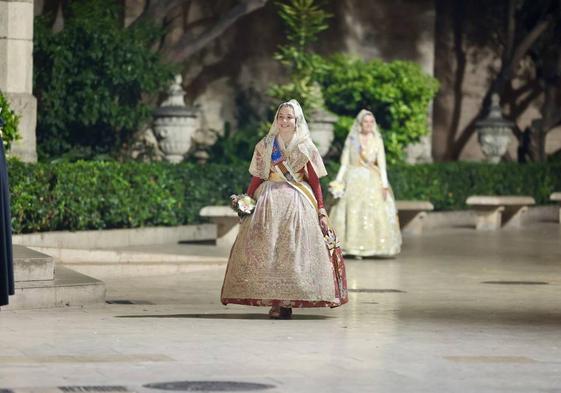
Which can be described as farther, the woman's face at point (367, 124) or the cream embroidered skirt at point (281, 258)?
the woman's face at point (367, 124)

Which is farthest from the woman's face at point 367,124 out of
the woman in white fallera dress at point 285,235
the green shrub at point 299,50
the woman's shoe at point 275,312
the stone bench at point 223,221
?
the green shrub at point 299,50

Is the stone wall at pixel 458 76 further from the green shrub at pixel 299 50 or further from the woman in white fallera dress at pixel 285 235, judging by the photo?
the woman in white fallera dress at pixel 285 235

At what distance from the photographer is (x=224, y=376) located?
30.7ft

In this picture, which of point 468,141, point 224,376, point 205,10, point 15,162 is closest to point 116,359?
point 224,376

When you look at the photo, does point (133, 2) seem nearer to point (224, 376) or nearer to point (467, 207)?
point (467, 207)

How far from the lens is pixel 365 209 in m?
20.3

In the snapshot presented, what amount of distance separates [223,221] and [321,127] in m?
4.88

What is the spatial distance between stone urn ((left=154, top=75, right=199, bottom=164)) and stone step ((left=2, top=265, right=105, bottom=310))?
411 inches

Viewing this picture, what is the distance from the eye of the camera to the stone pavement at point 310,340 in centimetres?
927

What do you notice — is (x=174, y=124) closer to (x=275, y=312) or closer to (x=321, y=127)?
(x=321, y=127)

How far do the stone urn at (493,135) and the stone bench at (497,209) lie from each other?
2.82 metres

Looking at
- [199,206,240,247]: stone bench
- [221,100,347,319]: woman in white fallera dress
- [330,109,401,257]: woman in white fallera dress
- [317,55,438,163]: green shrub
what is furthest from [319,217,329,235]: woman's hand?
[317,55,438,163]: green shrub

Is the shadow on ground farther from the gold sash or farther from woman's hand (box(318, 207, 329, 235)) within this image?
the gold sash

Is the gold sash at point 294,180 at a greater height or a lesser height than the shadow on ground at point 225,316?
greater
